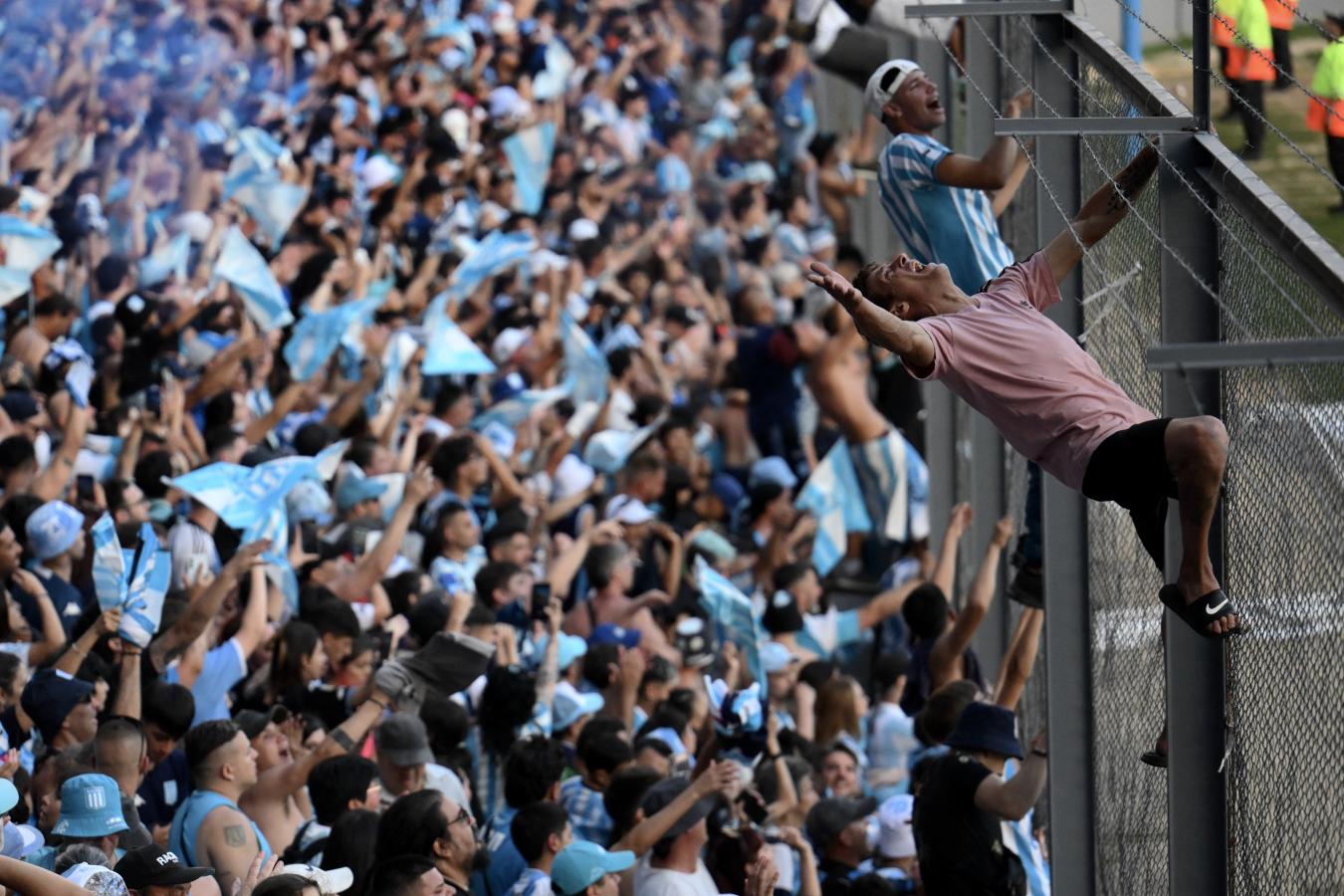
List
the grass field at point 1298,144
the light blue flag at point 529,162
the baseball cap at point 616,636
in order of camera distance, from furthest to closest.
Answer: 1. the light blue flag at point 529,162
2. the grass field at point 1298,144
3. the baseball cap at point 616,636

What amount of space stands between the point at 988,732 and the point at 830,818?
1.20m

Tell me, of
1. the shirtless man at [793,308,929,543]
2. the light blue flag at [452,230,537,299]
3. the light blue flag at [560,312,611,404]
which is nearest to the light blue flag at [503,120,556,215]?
the light blue flag at [560,312,611,404]

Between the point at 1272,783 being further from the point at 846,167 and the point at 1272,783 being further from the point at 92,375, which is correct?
the point at 846,167

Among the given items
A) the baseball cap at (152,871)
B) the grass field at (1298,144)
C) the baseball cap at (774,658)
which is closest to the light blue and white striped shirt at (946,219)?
the baseball cap at (152,871)

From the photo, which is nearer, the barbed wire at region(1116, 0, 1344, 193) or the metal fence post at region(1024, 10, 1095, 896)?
the barbed wire at region(1116, 0, 1344, 193)

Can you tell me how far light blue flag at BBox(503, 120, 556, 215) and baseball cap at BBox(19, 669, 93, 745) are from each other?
12.1m

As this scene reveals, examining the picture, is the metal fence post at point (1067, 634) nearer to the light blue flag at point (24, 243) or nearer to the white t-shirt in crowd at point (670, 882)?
the white t-shirt in crowd at point (670, 882)

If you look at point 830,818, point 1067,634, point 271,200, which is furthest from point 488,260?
point 1067,634

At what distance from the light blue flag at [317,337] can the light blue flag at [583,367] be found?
6.22 feet

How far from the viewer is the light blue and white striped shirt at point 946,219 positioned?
638cm

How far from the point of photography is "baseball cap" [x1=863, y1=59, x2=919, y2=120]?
248 inches

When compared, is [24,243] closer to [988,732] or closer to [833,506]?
[833,506]

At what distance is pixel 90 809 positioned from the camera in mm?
5891

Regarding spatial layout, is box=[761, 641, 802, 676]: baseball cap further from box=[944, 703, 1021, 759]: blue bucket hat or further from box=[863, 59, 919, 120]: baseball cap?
box=[863, 59, 919, 120]: baseball cap
